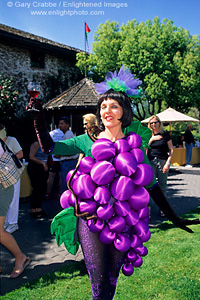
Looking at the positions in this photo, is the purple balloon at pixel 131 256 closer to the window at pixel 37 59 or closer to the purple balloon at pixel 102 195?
the purple balloon at pixel 102 195

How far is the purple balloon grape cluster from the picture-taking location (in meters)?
1.57

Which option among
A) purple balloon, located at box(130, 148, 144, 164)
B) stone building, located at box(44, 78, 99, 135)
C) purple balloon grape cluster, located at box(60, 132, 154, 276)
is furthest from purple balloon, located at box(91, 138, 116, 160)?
stone building, located at box(44, 78, 99, 135)

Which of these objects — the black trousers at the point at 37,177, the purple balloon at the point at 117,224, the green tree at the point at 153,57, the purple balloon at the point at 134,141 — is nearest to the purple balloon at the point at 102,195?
the purple balloon at the point at 117,224

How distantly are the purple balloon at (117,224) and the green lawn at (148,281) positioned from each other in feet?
4.55

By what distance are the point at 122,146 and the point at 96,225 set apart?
21.6 inches

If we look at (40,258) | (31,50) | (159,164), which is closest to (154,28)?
(31,50)

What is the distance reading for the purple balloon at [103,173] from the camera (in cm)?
156

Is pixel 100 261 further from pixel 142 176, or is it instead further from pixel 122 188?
pixel 142 176

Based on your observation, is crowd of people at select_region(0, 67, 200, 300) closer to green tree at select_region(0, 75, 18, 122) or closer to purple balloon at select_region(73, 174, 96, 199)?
purple balloon at select_region(73, 174, 96, 199)

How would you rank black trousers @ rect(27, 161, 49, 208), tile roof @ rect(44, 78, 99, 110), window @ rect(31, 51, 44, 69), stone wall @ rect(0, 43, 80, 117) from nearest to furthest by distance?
black trousers @ rect(27, 161, 49, 208), tile roof @ rect(44, 78, 99, 110), stone wall @ rect(0, 43, 80, 117), window @ rect(31, 51, 44, 69)

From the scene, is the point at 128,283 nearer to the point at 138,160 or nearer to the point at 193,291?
the point at 193,291

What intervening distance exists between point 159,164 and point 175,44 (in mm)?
19194

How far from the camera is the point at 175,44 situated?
20.8 metres

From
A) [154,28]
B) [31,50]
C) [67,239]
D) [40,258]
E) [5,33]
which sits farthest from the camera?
[154,28]
